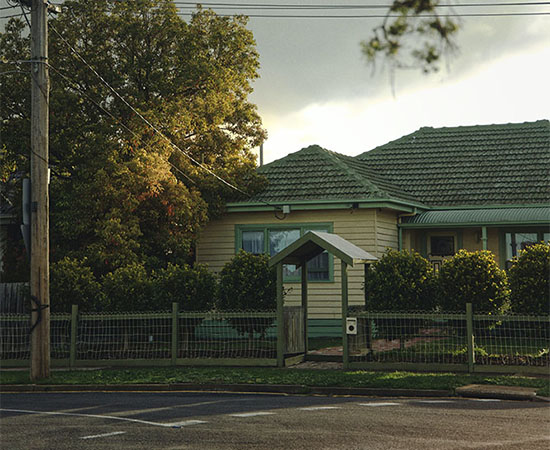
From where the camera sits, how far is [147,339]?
1881 centimetres

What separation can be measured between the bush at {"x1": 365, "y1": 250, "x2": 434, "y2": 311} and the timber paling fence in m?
0.69

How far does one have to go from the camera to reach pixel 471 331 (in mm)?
15836

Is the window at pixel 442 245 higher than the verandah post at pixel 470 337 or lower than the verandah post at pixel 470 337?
higher

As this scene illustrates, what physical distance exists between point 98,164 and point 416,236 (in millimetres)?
11035

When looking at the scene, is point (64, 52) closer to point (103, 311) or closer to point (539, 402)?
point (103, 311)

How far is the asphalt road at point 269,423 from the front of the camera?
905 centimetres

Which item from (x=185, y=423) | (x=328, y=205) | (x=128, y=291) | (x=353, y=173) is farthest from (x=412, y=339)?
(x=353, y=173)

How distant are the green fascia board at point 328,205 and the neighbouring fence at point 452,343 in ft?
20.9

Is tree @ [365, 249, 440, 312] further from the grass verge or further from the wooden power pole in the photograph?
the wooden power pole

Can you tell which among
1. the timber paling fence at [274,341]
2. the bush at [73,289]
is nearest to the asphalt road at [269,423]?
the timber paling fence at [274,341]

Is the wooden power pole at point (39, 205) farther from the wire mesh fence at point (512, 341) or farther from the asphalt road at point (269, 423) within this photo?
the wire mesh fence at point (512, 341)

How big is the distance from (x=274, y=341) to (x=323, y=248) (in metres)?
2.50

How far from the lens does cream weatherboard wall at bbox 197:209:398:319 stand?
77.7 ft

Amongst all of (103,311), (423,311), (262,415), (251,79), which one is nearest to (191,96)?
(251,79)
